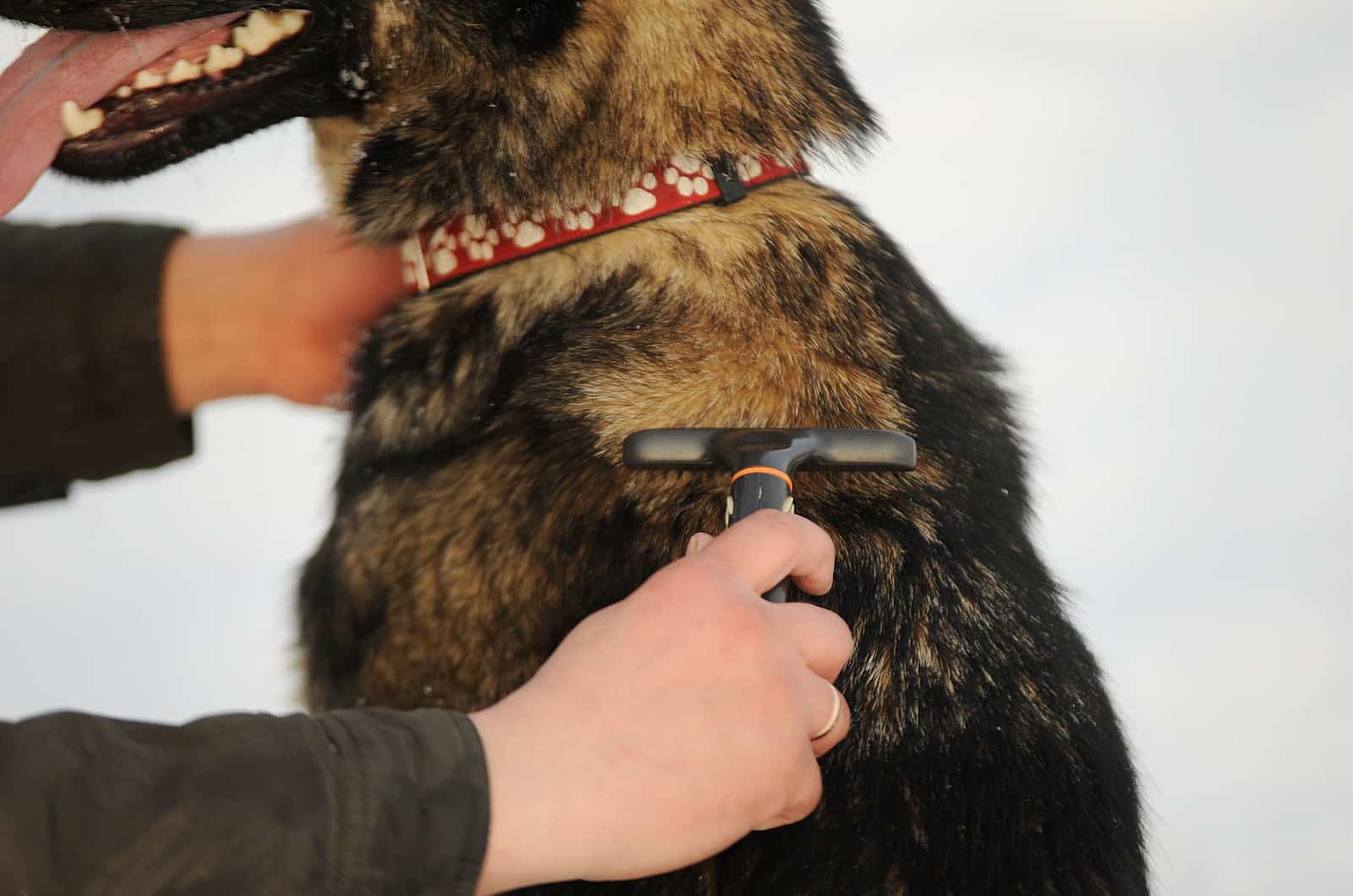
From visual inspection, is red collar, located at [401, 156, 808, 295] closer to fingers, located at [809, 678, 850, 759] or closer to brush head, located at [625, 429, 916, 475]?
brush head, located at [625, 429, 916, 475]

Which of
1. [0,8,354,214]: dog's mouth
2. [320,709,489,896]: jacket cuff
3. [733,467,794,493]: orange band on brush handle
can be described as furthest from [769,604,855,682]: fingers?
[0,8,354,214]: dog's mouth

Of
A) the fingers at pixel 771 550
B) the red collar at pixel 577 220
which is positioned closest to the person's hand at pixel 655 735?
the fingers at pixel 771 550

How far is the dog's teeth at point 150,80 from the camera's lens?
1431 millimetres

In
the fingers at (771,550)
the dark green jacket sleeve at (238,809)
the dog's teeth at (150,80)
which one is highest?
the dog's teeth at (150,80)

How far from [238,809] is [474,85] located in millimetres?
964

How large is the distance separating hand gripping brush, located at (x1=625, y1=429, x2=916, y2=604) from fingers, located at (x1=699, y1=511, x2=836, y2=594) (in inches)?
2.7

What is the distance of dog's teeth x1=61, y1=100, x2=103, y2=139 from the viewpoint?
1423mm

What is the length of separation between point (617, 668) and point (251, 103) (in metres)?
0.98

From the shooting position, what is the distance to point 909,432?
1.29m

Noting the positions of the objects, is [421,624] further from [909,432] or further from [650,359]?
[909,432]

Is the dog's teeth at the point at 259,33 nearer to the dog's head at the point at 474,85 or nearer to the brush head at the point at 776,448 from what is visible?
the dog's head at the point at 474,85

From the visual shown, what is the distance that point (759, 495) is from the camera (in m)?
1.06

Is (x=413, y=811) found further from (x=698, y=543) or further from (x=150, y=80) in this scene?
(x=150, y=80)

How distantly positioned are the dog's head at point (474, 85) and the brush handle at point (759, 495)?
1.60 feet
